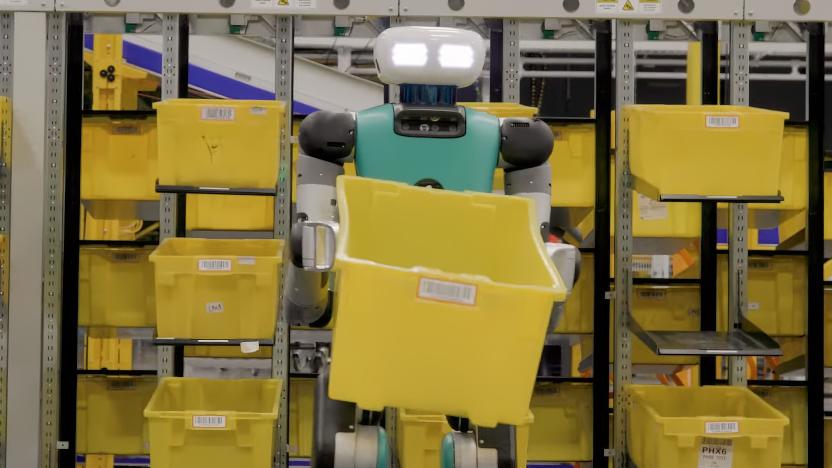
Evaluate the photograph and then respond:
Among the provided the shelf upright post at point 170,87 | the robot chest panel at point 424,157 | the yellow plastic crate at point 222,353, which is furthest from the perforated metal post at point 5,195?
the robot chest panel at point 424,157

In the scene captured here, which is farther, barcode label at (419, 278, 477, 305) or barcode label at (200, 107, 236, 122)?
barcode label at (200, 107, 236, 122)

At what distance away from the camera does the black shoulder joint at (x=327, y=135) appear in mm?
2754

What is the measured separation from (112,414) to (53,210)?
98cm

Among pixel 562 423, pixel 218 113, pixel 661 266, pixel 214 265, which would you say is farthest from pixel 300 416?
pixel 661 266

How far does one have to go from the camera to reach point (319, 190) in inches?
108

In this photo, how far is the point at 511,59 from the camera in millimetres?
3906

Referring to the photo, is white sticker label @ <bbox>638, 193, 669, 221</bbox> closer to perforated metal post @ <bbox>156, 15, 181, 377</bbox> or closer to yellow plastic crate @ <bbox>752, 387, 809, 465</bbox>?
yellow plastic crate @ <bbox>752, 387, 809, 465</bbox>

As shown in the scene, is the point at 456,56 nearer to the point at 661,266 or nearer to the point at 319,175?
the point at 319,175

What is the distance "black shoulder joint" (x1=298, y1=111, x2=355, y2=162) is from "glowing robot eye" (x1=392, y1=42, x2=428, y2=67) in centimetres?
24

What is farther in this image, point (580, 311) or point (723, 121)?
point (580, 311)

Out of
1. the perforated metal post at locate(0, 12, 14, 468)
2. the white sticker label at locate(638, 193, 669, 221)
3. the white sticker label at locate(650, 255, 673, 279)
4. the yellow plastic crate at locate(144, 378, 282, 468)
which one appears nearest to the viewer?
the yellow plastic crate at locate(144, 378, 282, 468)

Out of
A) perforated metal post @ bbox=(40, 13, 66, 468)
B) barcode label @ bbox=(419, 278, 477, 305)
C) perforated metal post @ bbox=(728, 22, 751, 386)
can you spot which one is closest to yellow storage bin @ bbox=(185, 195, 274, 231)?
perforated metal post @ bbox=(40, 13, 66, 468)

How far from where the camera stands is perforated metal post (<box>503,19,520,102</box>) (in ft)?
12.8

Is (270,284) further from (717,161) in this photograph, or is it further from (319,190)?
(717,161)
